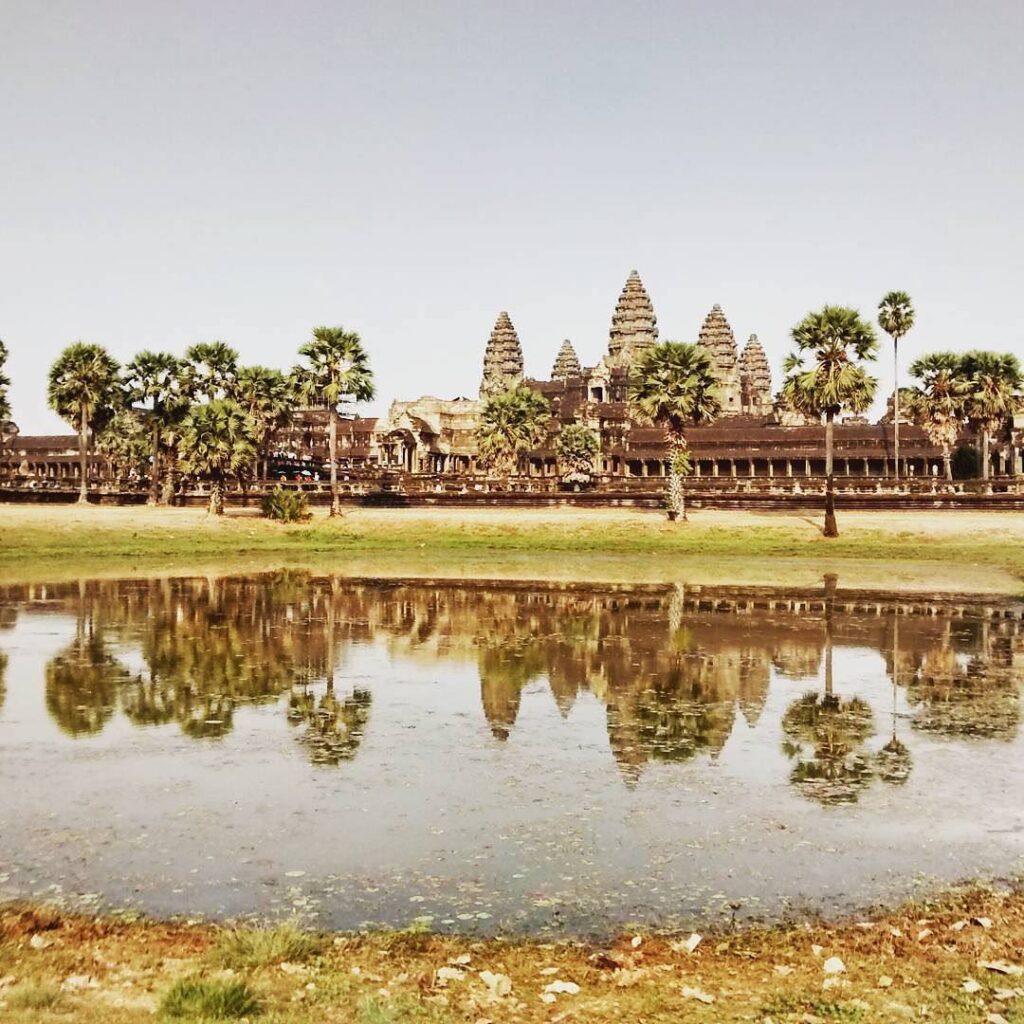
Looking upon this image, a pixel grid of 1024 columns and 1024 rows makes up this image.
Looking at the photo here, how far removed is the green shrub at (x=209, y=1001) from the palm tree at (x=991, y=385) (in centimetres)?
7766

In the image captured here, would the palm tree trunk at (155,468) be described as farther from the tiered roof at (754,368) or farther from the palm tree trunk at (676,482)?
the tiered roof at (754,368)

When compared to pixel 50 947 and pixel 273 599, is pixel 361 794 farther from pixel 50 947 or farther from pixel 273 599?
pixel 273 599

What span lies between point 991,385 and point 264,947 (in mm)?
77700

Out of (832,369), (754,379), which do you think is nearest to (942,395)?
(832,369)

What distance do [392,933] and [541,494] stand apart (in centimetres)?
6860

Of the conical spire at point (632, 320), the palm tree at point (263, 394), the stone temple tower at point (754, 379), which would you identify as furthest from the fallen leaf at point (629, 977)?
the stone temple tower at point (754, 379)

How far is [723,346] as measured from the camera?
162m

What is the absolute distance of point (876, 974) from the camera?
28.0 feet

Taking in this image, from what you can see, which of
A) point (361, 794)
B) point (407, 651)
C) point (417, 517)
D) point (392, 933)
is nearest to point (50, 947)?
point (392, 933)

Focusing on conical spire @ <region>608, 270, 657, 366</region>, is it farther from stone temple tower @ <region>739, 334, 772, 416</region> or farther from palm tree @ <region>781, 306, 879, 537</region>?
palm tree @ <region>781, 306, 879, 537</region>

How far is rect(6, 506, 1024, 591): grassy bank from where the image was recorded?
52719mm

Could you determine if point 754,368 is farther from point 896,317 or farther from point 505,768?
point 505,768

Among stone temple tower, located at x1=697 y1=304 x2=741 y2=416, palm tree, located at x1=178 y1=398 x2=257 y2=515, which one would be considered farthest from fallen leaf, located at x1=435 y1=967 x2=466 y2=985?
stone temple tower, located at x1=697 y1=304 x2=741 y2=416

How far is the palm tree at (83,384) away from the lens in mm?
78812
